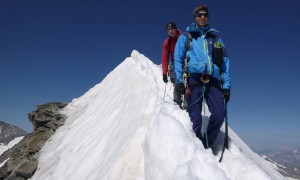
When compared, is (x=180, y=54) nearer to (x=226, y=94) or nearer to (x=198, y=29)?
(x=198, y=29)

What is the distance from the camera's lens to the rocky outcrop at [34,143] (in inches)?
528

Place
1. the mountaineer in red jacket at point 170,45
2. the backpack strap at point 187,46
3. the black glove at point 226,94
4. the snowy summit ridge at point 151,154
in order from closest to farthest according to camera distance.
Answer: the snowy summit ridge at point 151,154
the black glove at point 226,94
the backpack strap at point 187,46
the mountaineer in red jacket at point 170,45

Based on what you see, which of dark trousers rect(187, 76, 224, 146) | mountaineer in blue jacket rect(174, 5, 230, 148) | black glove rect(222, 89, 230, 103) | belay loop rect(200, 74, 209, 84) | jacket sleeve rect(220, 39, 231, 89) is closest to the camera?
dark trousers rect(187, 76, 224, 146)

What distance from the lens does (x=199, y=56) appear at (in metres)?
7.12

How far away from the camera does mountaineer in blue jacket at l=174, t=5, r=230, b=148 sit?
6.82m

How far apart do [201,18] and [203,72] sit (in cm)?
138

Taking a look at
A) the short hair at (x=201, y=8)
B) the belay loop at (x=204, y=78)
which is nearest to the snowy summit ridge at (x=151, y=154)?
the belay loop at (x=204, y=78)

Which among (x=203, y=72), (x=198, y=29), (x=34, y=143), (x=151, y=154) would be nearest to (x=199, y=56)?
(x=203, y=72)

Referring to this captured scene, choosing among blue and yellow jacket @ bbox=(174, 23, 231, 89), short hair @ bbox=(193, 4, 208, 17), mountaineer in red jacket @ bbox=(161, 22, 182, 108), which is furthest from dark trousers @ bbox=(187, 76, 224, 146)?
mountaineer in red jacket @ bbox=(161, 22, 182, 108)

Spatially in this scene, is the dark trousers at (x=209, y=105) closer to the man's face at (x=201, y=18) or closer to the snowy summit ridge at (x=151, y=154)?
the snowy summit ridge at (x=151, y=154)

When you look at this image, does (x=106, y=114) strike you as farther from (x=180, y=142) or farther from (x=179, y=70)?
(x=180, y=142)

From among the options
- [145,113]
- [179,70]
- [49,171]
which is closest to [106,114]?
[49,171]

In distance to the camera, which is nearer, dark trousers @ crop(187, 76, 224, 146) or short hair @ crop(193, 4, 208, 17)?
dark trousers @ crop(187, 76, 224, 146)

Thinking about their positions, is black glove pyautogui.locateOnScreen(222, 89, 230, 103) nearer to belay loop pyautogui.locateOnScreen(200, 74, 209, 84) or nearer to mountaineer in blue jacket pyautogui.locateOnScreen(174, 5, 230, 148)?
mountaineer in blue jacket pyautogui.locateOnScreen(174, 5, 230, 148)
